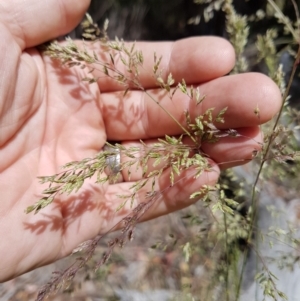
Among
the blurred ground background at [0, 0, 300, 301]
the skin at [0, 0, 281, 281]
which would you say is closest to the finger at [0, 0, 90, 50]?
the skin at [0, 0, 281, 281]

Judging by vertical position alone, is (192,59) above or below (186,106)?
above

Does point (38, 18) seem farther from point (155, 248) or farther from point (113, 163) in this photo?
point (155, 248)

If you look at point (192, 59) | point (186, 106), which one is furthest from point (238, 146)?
point (192, 59)

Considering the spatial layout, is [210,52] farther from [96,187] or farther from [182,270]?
[182,270]

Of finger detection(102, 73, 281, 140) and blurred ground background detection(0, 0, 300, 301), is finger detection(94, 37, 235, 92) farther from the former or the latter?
blurred ground background detection(0, 0, 300, 301)

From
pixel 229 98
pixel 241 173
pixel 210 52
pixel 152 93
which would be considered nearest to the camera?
pixel 229 98

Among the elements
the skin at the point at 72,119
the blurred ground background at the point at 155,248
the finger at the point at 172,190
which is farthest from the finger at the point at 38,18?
the blurred ground background at the point at 155,248

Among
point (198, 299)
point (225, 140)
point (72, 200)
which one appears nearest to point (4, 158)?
point (72, 200)
